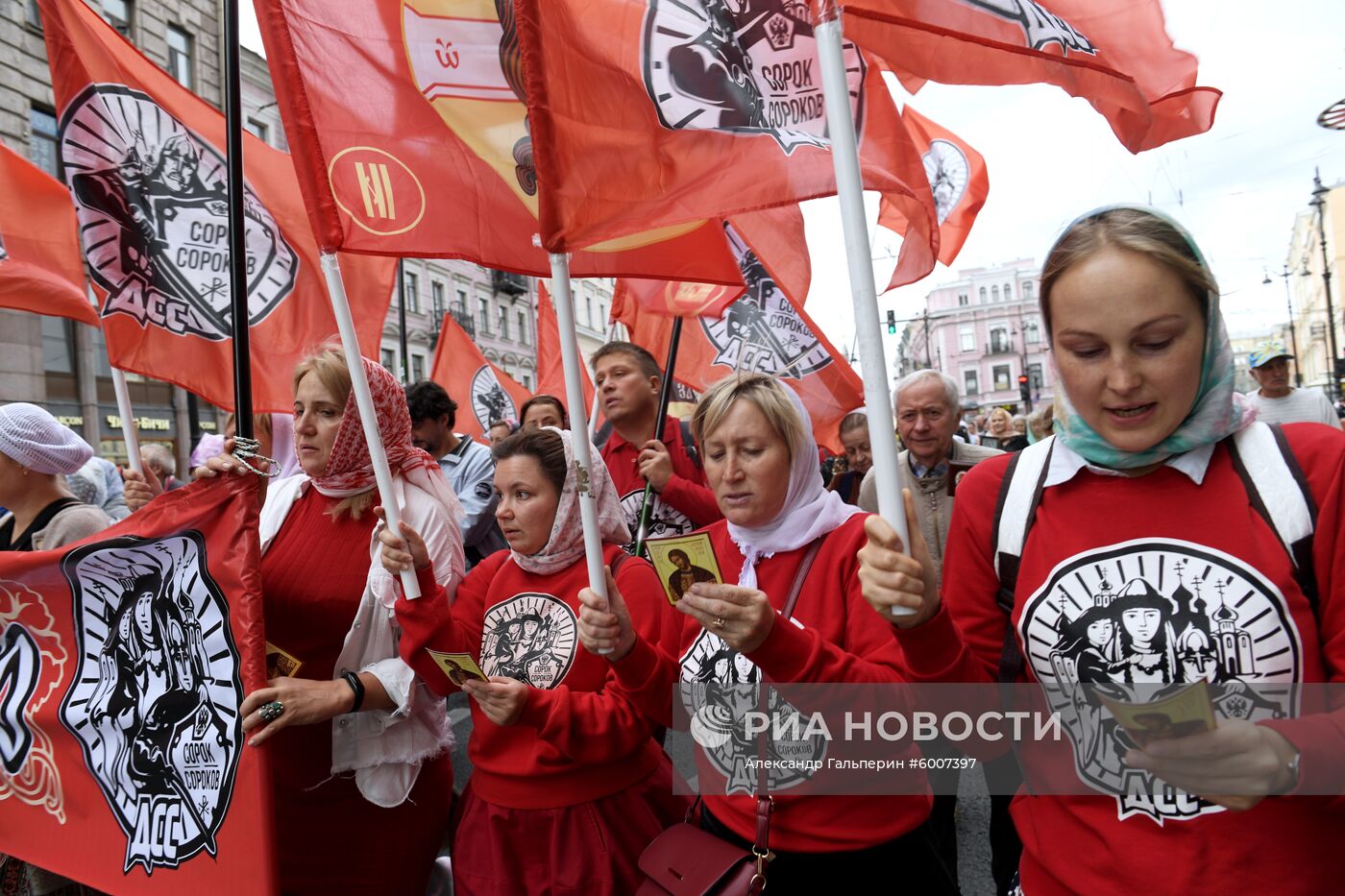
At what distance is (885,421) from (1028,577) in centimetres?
45

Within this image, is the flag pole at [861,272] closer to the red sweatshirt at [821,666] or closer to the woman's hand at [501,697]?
the red sweatshirt at [821,666]

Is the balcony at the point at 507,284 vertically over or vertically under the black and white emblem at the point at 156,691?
over

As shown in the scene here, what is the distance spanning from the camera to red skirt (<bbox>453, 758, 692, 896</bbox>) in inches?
90.0

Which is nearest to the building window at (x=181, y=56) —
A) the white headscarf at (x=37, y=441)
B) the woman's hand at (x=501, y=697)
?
the white headscarf at (x=37, y=441)

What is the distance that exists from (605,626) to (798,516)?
55 centimetres

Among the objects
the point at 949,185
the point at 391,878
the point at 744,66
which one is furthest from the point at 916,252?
the point at 949,185

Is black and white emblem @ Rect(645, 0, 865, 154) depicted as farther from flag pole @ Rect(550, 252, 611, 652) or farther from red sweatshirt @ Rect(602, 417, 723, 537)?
red sweatshirt @ Rect(602, 417, 723, 537)

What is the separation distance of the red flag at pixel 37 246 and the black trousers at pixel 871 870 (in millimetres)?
3708

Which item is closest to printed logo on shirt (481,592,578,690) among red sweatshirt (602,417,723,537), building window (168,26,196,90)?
red sweatshirt (602,417,723,537)

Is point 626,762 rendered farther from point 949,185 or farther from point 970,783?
point 949,185

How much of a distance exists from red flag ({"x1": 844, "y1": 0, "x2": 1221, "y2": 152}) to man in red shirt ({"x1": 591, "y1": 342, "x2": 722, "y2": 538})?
91.4 inches

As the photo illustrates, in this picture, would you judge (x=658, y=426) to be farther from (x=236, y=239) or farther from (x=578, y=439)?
(x=236, y=239)

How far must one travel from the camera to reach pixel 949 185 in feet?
19.8

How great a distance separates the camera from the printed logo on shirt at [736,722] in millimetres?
1958
